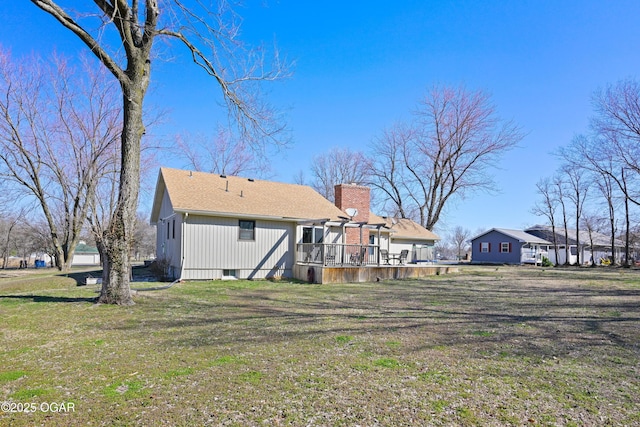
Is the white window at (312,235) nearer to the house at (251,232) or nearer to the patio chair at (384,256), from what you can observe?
the house at (251,232)

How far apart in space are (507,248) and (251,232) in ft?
113

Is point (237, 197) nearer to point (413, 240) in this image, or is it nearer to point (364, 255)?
point (364, 255)

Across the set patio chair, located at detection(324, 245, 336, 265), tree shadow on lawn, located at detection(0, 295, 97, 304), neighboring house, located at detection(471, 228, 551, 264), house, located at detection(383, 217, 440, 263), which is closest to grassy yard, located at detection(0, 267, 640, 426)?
tree shadow on lawn, located at detection(0, 295, 97, 304)

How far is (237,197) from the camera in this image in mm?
17062

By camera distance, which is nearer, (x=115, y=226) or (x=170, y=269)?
(x=115, y=226)

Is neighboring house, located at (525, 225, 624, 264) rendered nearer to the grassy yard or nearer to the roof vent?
the roof vent

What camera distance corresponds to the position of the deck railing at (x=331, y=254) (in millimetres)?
16484

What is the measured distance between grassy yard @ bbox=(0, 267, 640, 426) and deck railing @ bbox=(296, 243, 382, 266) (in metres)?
7.41

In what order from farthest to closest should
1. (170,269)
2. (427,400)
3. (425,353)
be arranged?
(170,269) → (425,353) → (427,400)

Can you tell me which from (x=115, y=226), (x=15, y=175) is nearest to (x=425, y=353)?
(x=115, y=226)

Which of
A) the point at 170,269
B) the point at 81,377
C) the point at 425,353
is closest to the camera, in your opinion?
the point at 81,377

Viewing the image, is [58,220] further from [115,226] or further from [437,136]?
[437,136]

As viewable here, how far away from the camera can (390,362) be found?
15.9ft

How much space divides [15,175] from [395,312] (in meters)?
23.2
